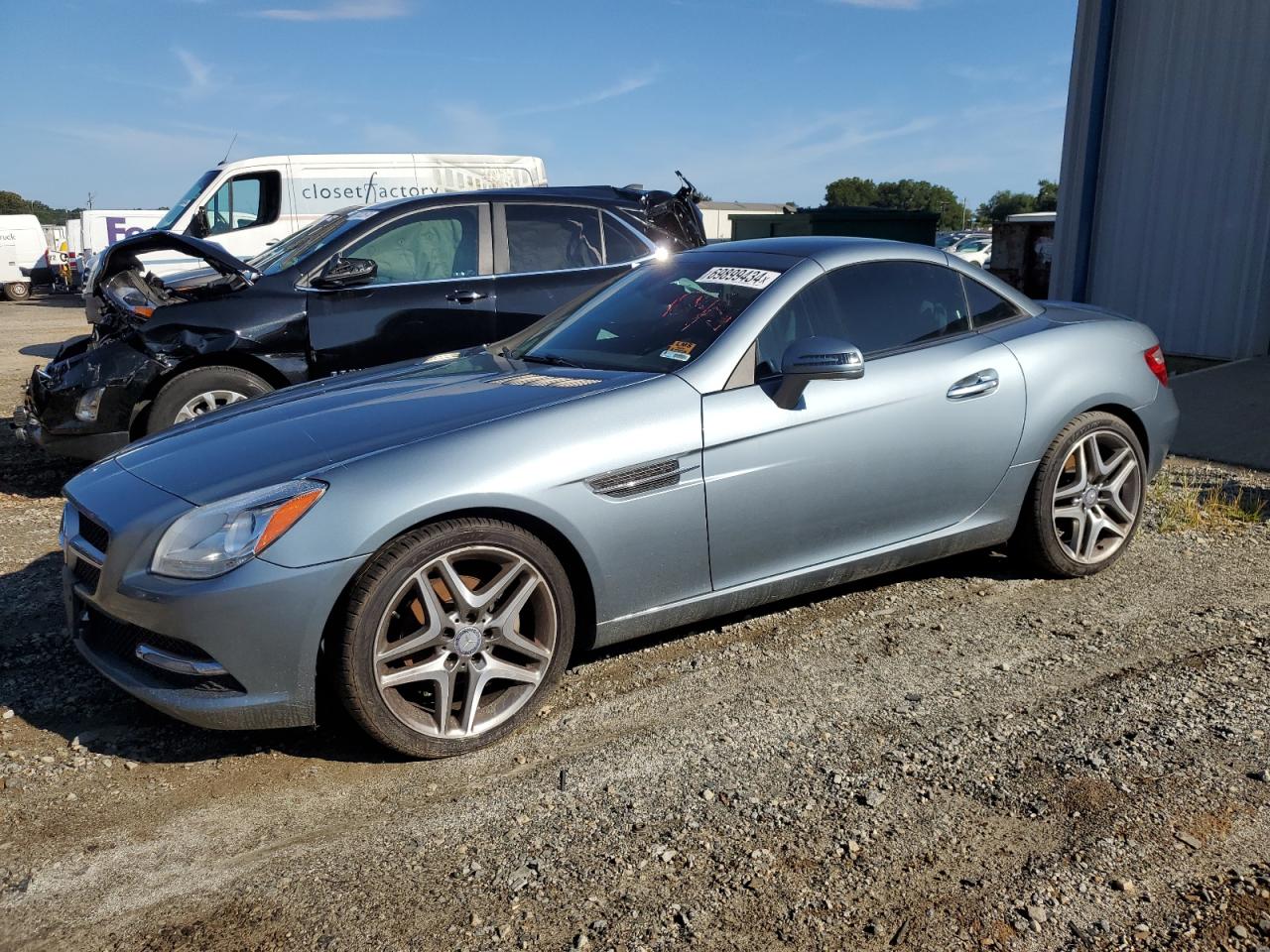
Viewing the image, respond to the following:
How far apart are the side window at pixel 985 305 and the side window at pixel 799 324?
0.71 m

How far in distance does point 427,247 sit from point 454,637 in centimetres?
425

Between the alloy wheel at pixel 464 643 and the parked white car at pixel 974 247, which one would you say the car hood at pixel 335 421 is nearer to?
the alloy wheel at pixel 464 643

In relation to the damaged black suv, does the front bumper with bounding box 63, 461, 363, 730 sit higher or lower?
lower

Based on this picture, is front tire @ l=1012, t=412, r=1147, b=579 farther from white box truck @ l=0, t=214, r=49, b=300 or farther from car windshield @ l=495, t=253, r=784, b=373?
white box truck @ l=0, t=214, r=49, b=300

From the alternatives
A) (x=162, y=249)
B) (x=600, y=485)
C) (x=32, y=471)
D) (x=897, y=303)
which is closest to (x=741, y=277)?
(x=897, y=303)

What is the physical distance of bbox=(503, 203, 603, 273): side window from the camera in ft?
23.3

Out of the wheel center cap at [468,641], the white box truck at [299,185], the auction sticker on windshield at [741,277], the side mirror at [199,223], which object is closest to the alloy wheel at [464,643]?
the wheel center cap at [468,641]

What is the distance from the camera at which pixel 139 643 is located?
124 inches

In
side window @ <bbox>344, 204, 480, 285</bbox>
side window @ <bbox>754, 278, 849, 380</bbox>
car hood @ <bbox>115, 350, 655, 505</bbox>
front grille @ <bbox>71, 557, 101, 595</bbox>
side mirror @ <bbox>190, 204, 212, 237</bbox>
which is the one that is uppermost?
side mirror @ <bbox>190, 204, 212, 237</bbox>

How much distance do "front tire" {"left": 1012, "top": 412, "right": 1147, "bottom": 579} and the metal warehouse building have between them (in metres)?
7.09

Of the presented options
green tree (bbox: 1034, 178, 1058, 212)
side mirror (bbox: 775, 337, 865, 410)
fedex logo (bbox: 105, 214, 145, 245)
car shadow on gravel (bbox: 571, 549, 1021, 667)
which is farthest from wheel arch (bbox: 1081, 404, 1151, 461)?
green tree (bbox: 1034, 178, 1058, 212)

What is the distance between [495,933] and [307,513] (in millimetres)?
1260

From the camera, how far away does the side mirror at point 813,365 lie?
3.64 m

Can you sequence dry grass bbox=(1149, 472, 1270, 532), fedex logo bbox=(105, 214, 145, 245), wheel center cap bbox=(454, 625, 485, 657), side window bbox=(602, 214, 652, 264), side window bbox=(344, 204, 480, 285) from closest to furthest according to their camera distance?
wheel center cap bbox=(454, 625, 485, 657) → dry grass bbox=(1149, 472, 1270, 532) → side window bbox=(344, 204, 480, 285) → side window bbox=(602, 214, 652, 264) → fedex logo bbox=(105, 214, 145, 245)
